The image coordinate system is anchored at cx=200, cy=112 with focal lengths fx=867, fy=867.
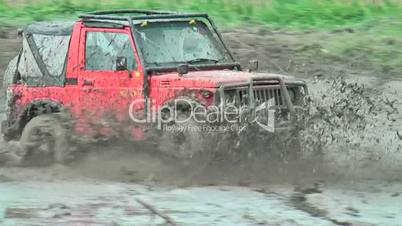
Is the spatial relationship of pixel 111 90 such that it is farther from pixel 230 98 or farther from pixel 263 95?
pixel 263 95

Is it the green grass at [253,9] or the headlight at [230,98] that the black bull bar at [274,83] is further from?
the green grass at [253,9]

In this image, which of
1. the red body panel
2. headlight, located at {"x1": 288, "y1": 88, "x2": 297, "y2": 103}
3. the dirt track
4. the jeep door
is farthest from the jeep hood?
the dirt track

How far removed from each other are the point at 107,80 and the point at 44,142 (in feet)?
3.64

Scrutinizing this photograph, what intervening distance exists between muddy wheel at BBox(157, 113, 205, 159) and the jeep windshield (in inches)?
35.7

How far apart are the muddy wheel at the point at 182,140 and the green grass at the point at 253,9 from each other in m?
11.2

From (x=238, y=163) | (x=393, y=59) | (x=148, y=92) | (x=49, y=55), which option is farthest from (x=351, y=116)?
(x=393, y=59)

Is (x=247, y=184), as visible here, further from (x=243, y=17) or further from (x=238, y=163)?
(x=243, y=17)

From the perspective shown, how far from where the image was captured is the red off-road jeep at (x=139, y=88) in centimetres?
956

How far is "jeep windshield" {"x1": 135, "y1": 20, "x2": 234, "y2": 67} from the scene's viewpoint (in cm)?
1019

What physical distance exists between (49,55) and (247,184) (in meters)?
3.35

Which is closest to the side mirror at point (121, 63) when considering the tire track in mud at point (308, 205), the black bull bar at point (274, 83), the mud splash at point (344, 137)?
the black bull bar at point (274, 83)

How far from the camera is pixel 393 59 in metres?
18.4

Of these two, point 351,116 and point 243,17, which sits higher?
point 243,17

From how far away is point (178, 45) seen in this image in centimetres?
1040
